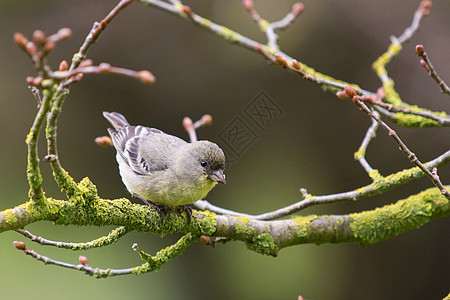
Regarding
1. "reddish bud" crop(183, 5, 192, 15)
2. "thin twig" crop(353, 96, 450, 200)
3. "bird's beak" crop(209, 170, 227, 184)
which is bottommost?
"thin twig" crop(353, 96, 450, 200)

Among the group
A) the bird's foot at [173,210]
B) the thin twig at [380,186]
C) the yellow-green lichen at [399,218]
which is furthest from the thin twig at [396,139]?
the bird's foot at [173,210]

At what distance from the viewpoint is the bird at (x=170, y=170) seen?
3.61m

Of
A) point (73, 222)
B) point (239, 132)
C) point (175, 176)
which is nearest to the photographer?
point (73, 222)

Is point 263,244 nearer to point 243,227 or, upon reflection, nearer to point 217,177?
point 243,227

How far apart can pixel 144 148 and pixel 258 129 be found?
7.67 ft

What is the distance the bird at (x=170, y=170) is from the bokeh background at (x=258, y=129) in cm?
225

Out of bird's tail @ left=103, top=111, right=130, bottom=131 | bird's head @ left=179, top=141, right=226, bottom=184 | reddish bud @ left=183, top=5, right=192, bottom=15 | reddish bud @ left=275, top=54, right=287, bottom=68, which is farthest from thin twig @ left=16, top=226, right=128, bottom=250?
bird's tail @ left=103, top=111, right=130, bottom=131

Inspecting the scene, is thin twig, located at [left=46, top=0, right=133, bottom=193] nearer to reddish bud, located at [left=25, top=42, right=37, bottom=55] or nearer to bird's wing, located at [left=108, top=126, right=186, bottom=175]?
reddish bud, located at [left=25, top=42, right=37, bottom=55]

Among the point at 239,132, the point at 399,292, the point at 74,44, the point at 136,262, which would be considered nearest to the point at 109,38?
the point at 74,44

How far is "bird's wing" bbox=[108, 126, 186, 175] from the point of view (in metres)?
3.96

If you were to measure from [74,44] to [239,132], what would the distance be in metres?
2.82

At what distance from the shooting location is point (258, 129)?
6234mm

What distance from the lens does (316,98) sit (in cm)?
677

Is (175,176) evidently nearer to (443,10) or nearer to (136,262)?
(136,262)
